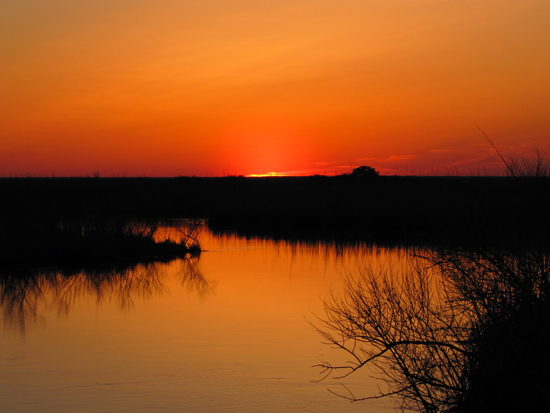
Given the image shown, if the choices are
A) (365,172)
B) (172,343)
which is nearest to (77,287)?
(172,343)

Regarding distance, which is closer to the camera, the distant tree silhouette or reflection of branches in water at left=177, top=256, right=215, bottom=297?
reflection of branches in water at left=177, top=256, right=215, bottom=297

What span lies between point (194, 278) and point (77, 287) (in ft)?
7.34

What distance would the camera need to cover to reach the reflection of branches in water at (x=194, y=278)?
11.0 metres

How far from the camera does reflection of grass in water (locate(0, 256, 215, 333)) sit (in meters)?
9.62

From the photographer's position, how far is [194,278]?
40.2 feet

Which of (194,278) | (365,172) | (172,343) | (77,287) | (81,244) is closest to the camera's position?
(172,343)

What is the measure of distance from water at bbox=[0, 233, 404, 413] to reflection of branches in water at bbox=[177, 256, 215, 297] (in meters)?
0.04

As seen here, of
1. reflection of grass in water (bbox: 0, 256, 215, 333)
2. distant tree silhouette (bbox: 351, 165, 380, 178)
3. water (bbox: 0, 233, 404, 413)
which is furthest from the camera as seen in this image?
distant tree silhouette (bbox: 351, 165, 380, 178)

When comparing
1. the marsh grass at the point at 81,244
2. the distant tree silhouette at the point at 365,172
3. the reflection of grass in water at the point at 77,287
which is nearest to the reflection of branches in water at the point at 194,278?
the reflection of grass in water at the point at 77,287

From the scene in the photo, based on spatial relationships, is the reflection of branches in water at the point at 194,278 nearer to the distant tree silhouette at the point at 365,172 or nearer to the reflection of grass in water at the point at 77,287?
the reflection of grass in water at the point at 77,287

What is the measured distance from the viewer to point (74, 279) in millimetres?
11844

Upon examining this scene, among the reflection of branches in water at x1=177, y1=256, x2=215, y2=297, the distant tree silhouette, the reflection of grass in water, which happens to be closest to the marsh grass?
the reflection of grass in water

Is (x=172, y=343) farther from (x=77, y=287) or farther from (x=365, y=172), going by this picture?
(x=365, y=172)

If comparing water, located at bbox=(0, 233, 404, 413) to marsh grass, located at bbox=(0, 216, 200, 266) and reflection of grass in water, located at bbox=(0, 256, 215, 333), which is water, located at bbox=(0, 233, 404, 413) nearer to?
reflection of grass in water, located at bbox=(0, 256, 215, 333)
